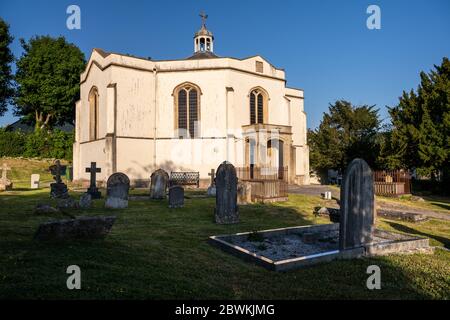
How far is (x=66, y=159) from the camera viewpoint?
35.3 meters

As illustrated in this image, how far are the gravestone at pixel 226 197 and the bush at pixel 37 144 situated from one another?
3067 centimetres

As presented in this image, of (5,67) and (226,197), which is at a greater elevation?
(5,67)

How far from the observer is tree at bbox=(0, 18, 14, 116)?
1303 inches

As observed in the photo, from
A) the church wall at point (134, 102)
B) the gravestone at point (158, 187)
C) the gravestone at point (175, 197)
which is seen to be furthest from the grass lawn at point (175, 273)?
the church wall at point (134, 102)

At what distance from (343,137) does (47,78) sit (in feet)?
108

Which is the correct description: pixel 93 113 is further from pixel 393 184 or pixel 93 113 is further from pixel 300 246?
pixel 300 246

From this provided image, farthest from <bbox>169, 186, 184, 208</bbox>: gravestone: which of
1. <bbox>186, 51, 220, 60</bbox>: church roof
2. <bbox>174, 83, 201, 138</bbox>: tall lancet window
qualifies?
<bbox>186, 51, 220, 60</bbox>: church roof

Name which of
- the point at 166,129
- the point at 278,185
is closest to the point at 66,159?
the point at 166,129

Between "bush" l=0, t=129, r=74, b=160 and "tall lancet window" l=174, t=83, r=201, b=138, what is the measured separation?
17.3 meters

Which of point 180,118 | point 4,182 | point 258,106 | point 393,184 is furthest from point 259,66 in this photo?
point 4,182

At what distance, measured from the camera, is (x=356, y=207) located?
6.54 metres

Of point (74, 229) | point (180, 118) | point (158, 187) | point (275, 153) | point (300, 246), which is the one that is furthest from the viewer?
point (180, 118)

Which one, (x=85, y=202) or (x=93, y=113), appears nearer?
(x=85, y=202)
